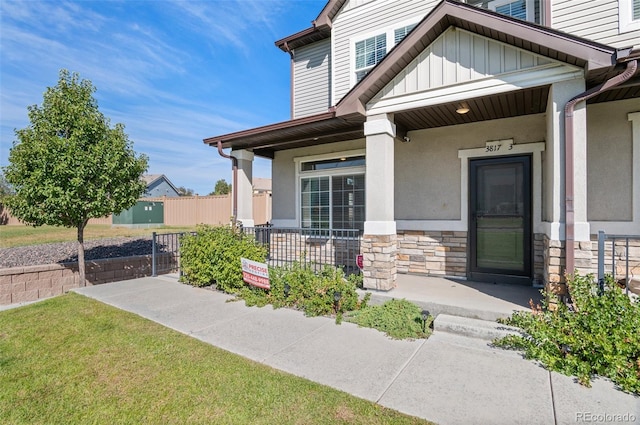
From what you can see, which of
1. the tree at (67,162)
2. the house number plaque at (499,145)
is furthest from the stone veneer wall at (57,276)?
the house number plaque at (499,145)

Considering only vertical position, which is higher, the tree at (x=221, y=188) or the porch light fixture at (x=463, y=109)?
the tree at (x=221, y=188)

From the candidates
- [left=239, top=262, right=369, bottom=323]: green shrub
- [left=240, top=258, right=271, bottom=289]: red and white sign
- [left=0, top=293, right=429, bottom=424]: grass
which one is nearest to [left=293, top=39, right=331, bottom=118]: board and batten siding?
[left=240, top=258, right=271, bottom=289]: red and white sign

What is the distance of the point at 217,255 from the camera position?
19.3ft

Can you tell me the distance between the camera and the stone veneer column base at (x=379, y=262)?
4.80m

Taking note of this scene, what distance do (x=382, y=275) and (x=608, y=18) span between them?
5.22 metres

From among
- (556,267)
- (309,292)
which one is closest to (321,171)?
(309,292)

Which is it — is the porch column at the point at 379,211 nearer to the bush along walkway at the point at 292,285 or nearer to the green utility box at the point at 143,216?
the bush along walkway at the point at 292,285

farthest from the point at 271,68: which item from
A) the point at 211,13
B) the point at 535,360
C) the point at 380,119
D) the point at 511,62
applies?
the point at 535,360

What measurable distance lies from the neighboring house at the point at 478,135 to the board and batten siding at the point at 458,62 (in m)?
0.02

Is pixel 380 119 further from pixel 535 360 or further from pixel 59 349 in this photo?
pixel 59 349

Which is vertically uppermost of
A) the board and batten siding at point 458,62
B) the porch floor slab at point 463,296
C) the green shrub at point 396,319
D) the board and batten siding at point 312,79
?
the board and batten siding at point 312,79

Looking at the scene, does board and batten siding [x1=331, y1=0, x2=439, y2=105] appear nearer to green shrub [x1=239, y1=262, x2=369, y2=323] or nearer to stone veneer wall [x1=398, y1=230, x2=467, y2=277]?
stone veneer wall [x1=398, y1=230, x2=467, y2=277]

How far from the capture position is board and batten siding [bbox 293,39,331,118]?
8.35m

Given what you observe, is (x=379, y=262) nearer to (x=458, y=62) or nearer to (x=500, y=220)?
(x=500, y=220)
